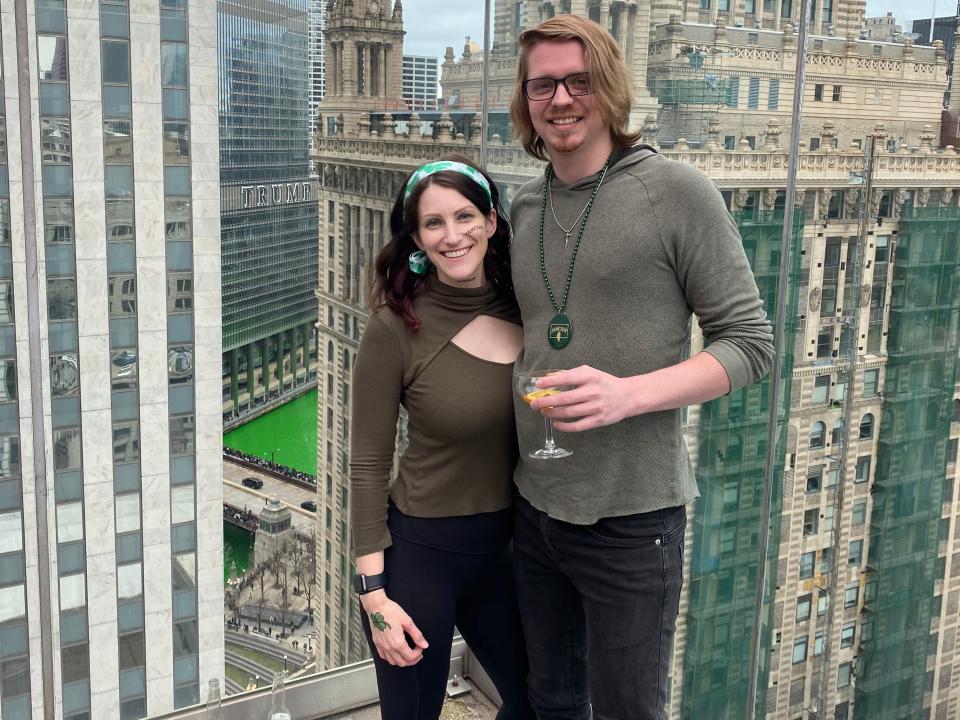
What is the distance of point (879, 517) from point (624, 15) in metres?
1.58

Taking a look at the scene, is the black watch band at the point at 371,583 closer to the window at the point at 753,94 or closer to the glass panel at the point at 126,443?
the glass panel at the point at 126,443

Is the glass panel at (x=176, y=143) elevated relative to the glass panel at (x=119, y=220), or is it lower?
elevated

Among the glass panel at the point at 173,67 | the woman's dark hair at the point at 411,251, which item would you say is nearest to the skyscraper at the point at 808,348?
the glass panel at the point at 173,67

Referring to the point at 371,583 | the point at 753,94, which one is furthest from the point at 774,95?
the point at 371,583

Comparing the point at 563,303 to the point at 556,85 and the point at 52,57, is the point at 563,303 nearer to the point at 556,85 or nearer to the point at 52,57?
the point at 556,85

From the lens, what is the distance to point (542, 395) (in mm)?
1325

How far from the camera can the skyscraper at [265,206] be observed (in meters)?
2.39

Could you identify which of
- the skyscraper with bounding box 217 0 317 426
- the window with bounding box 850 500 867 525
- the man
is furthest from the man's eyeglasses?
the window with bounding box 850 500 867 525

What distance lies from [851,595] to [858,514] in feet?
0.83

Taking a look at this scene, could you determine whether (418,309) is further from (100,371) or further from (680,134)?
(100,371)

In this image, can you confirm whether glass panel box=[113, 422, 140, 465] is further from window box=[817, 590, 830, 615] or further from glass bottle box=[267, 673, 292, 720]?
window box=[817, 590, 830, 615]

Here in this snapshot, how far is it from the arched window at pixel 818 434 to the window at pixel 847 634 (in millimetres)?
590

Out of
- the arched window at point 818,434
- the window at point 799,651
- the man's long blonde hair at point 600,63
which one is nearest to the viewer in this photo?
the man's long blonde hair at point 600,63

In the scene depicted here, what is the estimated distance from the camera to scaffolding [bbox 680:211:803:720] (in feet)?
8.11
